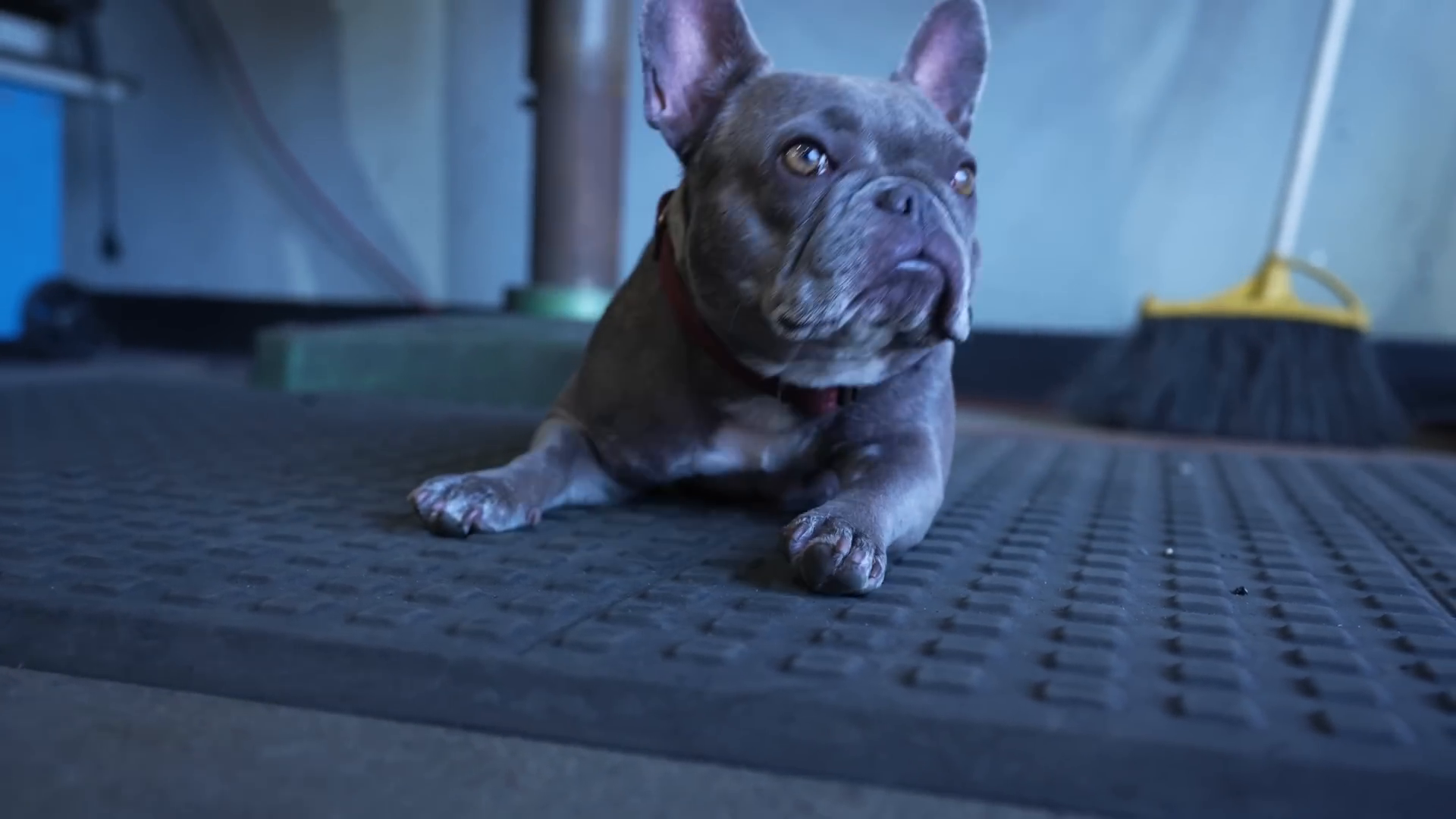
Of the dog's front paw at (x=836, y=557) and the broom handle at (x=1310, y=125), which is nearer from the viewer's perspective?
the dog's front paw at (x=836, y=557)

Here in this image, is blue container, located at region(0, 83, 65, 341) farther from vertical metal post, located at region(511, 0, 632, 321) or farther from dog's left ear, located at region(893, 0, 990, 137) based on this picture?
dog's left ear, located at region(893, 0, 990, 137)

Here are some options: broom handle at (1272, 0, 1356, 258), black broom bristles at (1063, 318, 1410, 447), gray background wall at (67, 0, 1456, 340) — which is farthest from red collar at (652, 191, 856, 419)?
gray background wall at (67, 0, 1456, 340)

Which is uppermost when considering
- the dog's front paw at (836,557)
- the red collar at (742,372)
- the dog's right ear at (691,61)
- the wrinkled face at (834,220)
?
the dog's right ear at (691,61)

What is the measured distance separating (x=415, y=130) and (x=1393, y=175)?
87.2 inches

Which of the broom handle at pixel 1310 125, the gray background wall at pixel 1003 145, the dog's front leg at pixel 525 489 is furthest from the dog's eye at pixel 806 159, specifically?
the gray background wall at pixel 1003 145

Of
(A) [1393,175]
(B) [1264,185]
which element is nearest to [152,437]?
(B) [1264,185]

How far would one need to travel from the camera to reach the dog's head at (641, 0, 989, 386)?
86 cm

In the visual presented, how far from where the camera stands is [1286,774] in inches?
20.4

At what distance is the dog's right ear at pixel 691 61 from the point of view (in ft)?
3.22

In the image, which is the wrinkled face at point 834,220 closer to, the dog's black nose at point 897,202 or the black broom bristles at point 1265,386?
the dog's black nose at point 897,202

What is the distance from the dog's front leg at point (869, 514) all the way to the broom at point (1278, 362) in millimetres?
1186

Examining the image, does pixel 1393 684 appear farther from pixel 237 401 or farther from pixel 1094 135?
pixel 1094 135

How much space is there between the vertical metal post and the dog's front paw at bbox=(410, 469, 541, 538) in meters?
1.15

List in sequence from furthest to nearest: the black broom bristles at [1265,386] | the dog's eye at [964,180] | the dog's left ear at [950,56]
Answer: the black broom bristles at [1265,386]
the dog's left ear at [950,56]
the dog's eye at [964,180]
